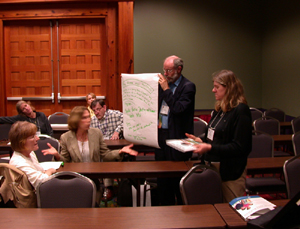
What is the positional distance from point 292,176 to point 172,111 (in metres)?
1.19

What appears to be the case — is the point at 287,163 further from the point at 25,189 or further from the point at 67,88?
the point at 67,88

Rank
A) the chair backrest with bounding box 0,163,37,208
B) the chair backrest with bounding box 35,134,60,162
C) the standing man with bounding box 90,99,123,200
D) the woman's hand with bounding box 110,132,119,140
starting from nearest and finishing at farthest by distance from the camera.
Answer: the chair backrest with bounding box 0,163,37,208, the chair backrest with bounding box 35,134,60,162, the woman's hand with bounding box 110,132,119,140, the standing man with bounding box 90,99,123,200

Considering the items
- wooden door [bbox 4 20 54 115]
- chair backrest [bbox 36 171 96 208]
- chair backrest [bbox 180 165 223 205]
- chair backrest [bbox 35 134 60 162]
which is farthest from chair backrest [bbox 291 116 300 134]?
wooden door [bbox 4 20 54 115]

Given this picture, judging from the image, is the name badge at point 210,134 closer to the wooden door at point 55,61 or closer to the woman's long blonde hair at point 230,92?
the woman's long blonde hair at point 230,92

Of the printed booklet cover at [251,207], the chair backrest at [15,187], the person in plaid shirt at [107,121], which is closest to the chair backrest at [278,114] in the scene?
the person in plaid shirt at [107,121]

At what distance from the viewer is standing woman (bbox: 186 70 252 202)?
2215 millimetres

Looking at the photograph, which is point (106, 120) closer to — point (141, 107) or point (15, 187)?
point (141, 107)

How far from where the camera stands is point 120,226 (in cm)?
176

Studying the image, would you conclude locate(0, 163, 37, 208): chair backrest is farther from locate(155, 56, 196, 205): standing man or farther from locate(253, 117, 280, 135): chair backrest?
locate(253, 117, 280, 135): chair backrest

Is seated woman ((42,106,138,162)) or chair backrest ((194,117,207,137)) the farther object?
chair backrest ((194,117,207,137))

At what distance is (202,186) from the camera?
2.27 m

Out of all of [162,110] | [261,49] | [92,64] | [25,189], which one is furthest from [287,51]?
[25,189]

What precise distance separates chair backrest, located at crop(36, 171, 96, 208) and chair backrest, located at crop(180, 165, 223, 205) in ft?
2.26

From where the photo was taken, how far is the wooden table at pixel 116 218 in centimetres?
177
